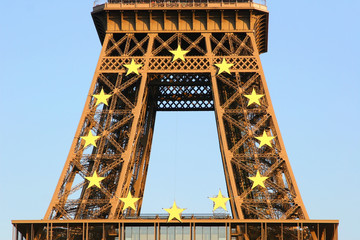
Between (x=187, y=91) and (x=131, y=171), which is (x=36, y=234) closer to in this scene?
(x=131, y=171)

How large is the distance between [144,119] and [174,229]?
15203 millimetres

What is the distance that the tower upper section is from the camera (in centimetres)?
8006

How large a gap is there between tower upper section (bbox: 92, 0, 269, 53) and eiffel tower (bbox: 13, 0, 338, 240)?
0.25 feet

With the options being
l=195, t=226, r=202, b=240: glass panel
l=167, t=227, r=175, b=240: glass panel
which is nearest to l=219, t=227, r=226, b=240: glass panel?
l=195, t=226, r=202, b=240: glass panel

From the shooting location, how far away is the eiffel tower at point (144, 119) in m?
72.8

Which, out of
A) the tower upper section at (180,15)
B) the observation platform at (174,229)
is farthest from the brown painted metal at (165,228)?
the tower upper section at (180,15)

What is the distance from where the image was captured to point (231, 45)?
262 ft

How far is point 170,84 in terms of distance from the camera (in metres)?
85.6

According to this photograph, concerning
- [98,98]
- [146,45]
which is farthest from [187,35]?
[98,98]

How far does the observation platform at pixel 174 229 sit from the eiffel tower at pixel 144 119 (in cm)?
7

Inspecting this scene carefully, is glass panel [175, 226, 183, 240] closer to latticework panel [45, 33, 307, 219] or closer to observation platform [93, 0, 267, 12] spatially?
latticework panel [45, 33, 307, 219]

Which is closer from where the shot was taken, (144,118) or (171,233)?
(171,233)

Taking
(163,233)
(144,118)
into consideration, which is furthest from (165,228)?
(144,118)

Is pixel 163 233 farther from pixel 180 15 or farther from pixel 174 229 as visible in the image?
pixel 180 15
